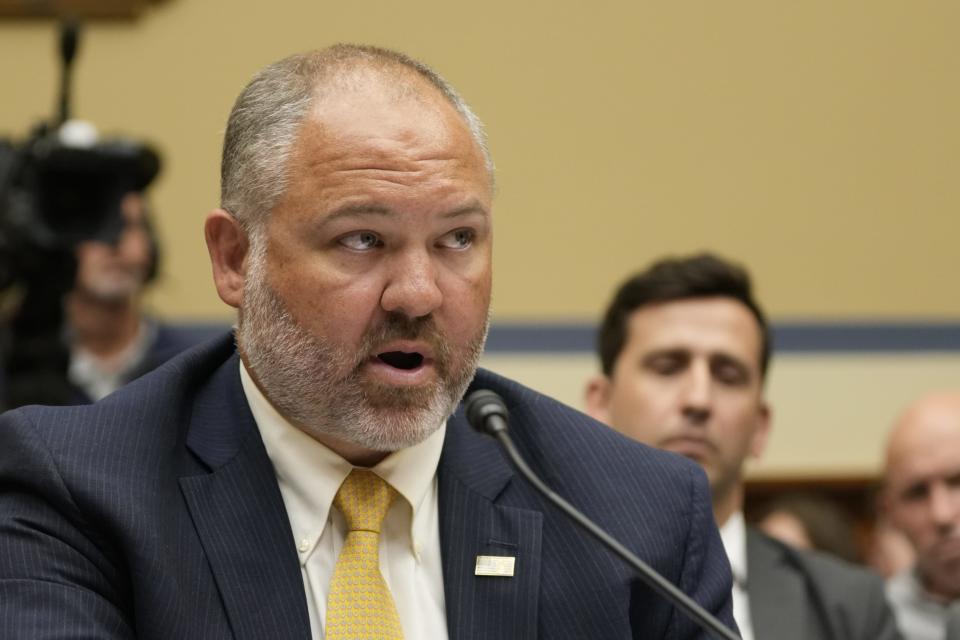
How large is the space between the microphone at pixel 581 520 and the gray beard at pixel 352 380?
6 cm

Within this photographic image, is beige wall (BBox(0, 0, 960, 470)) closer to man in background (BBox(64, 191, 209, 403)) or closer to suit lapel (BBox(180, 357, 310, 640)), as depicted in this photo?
man in background (BBox(64, 191, 209, 403))

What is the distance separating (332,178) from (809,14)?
12.5 feet

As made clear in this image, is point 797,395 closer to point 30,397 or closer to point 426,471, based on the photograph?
point 30,397

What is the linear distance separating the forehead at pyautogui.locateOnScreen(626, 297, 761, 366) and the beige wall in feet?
5.55

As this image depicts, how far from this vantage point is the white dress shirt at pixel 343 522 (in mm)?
1936

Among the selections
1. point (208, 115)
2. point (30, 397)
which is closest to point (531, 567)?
point (30, 397)

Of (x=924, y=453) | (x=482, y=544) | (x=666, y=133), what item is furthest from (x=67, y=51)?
(x=666, y=133)

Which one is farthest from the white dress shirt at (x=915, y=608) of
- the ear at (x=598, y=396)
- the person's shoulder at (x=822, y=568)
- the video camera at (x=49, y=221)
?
the video camera at (x=49, y=221)

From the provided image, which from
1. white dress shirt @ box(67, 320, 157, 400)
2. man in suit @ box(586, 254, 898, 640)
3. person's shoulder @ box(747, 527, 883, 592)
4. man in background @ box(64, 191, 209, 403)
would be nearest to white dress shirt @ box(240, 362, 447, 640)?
man in suit @ box(586, 254, 898, 640)

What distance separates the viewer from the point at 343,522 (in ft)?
6.50

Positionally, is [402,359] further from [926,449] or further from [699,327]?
[926,449]

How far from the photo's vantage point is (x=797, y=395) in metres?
5.30

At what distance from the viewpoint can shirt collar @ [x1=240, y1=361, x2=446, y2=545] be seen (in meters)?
1.96

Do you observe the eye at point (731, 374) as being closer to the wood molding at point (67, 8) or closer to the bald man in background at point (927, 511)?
the bald man in background at point (927, 511)
